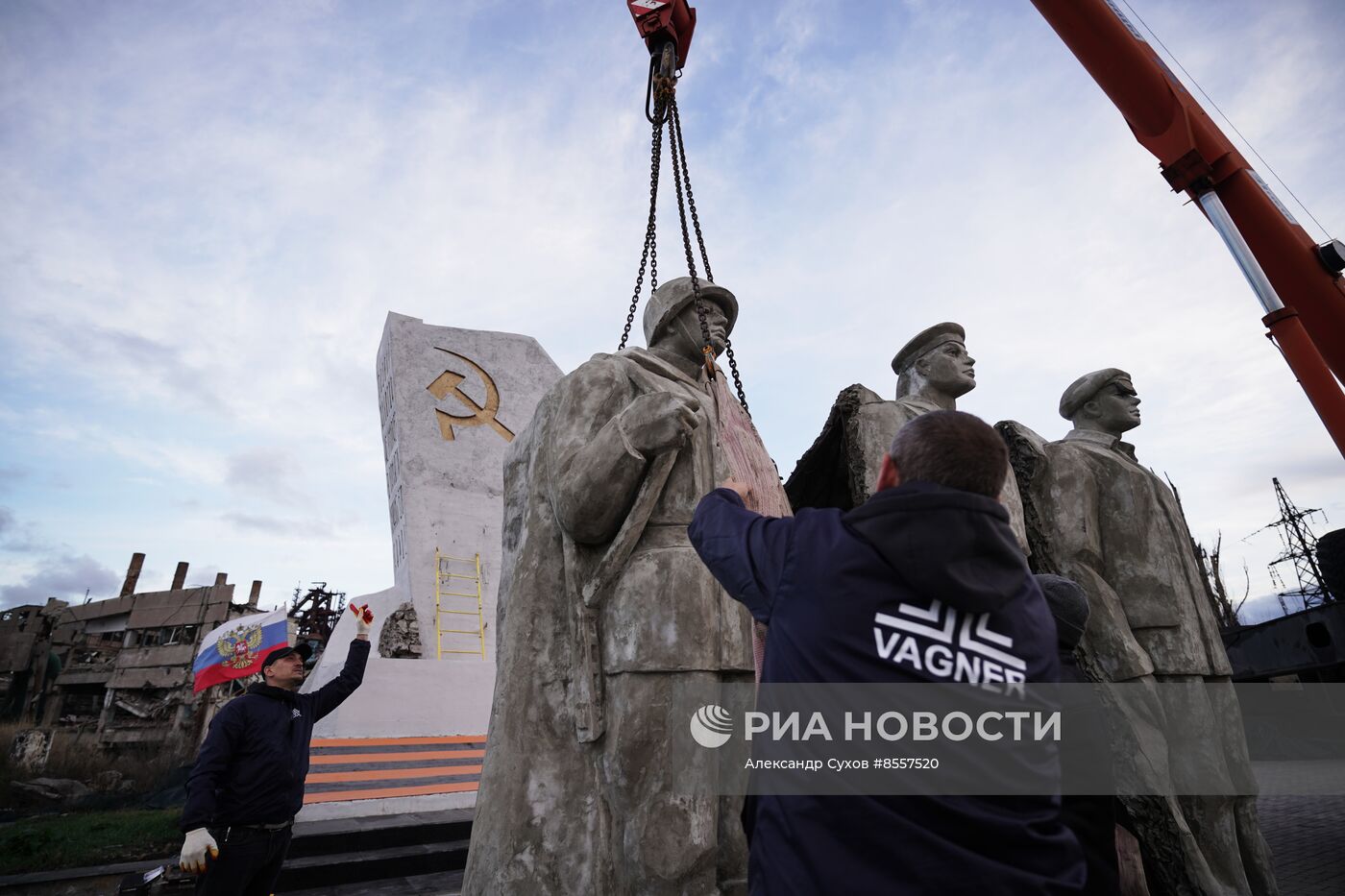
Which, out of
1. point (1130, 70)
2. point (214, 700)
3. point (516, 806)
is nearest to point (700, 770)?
point (516, 806)

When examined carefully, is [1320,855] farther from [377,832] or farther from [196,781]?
[196,781]

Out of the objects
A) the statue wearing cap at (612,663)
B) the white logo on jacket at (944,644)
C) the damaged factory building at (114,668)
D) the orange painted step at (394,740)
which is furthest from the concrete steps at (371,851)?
the damaged factory building at (114,668)

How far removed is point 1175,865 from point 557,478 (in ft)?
11.6

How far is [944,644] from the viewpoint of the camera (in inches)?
53.3

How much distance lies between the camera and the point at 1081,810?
1.94 meters

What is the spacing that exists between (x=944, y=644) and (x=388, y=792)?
6183mm

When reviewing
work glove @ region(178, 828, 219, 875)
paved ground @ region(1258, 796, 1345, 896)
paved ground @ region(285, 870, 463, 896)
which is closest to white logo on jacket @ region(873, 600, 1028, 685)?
work glove @ region(178, 828, 219, 875)

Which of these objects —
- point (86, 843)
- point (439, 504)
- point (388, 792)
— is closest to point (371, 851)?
point (388, 792)

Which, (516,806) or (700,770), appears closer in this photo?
(700,770)

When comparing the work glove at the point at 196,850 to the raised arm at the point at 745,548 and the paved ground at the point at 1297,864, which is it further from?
the raised arm at the point at 745,548

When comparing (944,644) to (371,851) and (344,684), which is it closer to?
(344,684)

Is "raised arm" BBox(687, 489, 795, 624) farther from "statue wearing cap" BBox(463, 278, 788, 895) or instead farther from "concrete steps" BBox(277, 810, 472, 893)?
"concrete steps" BBox(277, 810, 472, 893)

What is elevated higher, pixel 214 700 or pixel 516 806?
pixel 214 700

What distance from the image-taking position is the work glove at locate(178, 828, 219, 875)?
10.6ft
